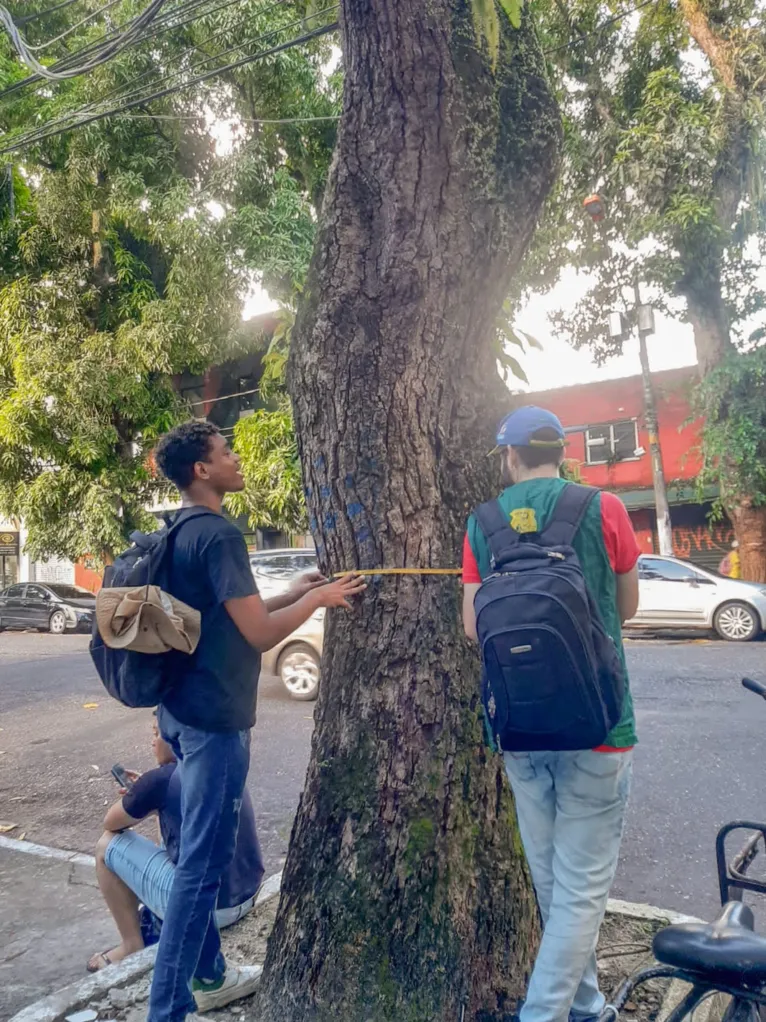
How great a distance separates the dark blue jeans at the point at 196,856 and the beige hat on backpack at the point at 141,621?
0.31m

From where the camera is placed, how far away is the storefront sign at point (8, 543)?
31688 millimetres

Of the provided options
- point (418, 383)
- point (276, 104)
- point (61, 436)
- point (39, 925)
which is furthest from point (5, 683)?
point (418, 383)

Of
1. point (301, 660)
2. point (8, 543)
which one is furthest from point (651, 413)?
point (8, 543)

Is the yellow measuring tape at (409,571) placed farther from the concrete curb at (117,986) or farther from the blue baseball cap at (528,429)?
the concrete curb at (117,986)

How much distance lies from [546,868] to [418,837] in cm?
43

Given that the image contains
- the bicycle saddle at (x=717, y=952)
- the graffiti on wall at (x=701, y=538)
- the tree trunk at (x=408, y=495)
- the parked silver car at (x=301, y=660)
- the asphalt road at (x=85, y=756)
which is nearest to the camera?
the bicycle saddle at (x=717, y=952)

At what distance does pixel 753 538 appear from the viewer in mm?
15875

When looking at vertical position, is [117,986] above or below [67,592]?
below

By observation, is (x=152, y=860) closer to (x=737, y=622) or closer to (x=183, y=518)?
(x=183, y=518)

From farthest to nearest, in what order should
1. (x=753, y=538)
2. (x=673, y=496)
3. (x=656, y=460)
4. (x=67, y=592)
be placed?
(x=67, y=592), (x=673, y=496), (x=656, y=460), (x=753, y=538)

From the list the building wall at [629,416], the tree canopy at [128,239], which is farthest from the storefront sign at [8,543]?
the building wall at [629,416]

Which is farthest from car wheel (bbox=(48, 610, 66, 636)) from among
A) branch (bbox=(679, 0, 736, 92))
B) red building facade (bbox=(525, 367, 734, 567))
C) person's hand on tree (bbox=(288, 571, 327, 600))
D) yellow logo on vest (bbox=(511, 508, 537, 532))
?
yellow logo on vest (bbox=(511, 508, 537, 532))

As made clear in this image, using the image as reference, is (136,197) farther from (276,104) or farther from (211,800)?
(211,800)

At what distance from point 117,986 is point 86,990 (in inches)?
4.0
